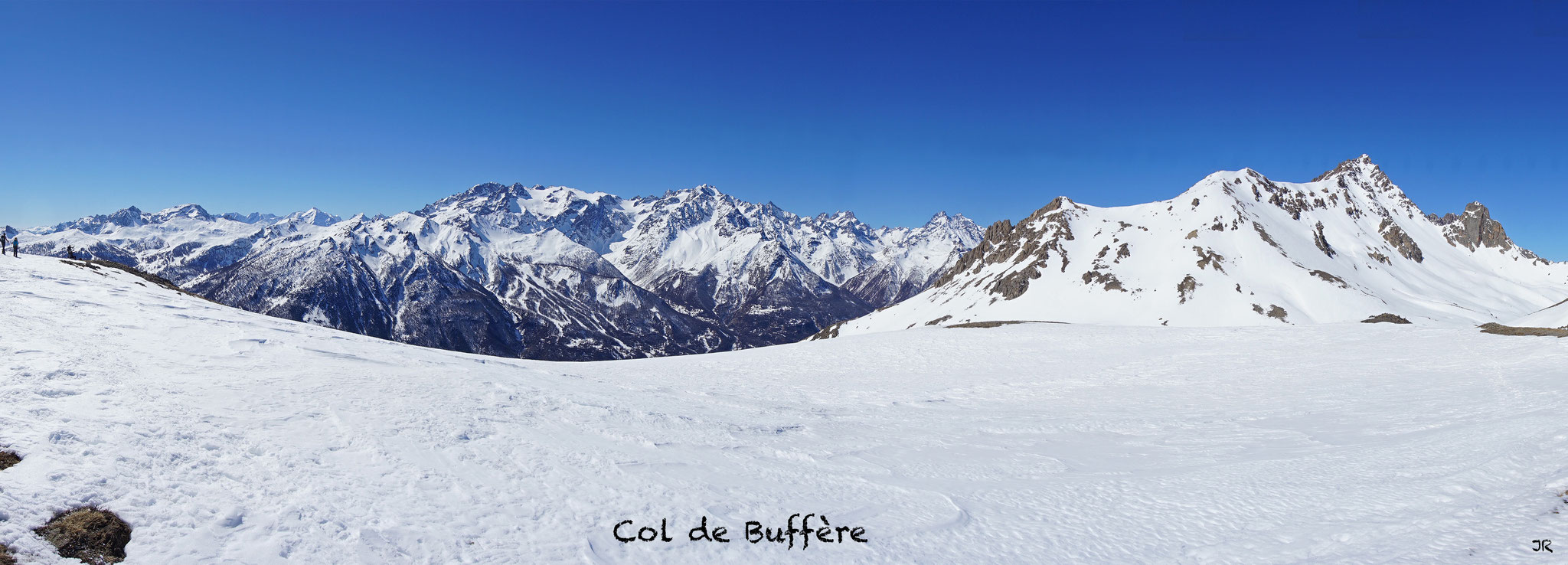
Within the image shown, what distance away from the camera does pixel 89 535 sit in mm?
7133

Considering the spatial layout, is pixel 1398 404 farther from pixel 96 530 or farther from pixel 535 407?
pixel 96 530

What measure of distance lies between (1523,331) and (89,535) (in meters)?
56.6

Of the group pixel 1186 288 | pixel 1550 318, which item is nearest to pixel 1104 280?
pixel 1186 288

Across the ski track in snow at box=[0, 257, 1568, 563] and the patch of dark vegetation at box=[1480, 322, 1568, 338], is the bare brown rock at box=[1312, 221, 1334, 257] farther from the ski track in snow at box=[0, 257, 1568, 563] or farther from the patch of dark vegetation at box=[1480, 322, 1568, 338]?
the ski track in snow at box=[0, 257, 1568, 563]

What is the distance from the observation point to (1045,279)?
170 meters

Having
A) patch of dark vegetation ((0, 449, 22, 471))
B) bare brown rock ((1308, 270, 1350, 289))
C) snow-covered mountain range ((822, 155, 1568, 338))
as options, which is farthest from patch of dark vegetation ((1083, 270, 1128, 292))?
patch of dark vegetation ((0, 449, 22, 471))

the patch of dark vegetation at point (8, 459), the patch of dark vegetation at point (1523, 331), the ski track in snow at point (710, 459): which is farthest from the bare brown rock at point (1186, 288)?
the patch of dark vegetation at point (8, 459)

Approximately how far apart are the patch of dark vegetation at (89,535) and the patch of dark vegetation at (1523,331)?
162 ft

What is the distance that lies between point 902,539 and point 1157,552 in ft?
13.5

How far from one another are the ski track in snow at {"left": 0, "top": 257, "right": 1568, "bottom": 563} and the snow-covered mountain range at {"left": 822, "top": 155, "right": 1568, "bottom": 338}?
132288 millimetres

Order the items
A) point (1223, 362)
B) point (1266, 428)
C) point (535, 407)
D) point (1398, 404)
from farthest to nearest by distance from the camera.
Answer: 1. point (1223, 362)
2. point (1398, 404)
3. point (1266, 428)
4. point (535, 407)

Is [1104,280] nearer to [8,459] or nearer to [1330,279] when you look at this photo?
[1330,279]

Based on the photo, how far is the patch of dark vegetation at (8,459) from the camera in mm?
8391

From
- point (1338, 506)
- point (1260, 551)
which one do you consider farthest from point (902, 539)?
point (1338, 506)
